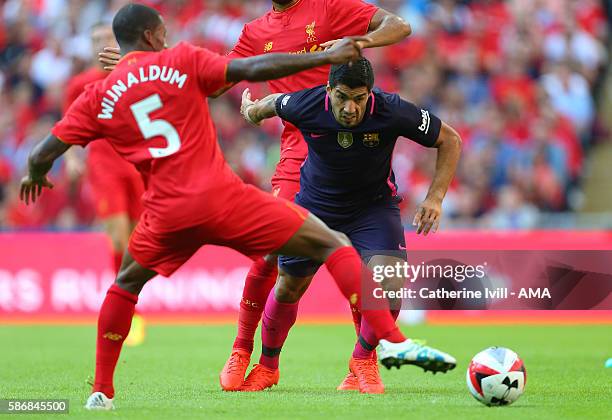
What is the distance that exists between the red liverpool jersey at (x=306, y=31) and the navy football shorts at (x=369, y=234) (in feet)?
2.31

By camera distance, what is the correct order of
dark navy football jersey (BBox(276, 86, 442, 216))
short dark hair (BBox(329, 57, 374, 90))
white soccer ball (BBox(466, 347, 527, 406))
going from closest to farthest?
white soccer ball (BBox(466, 347, 527, 406)), short dark hair (BBox(329, 57, 374, 90)), dark navy football jersey (BBox(276, 86, 442, 216))

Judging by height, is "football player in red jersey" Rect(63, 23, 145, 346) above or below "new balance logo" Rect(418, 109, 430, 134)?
below

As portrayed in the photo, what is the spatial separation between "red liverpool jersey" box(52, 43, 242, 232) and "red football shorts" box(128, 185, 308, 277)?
0.21 feet

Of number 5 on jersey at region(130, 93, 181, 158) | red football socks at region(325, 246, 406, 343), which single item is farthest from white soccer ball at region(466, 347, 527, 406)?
number 5 on jersey at region(130, 93, 181, 158)

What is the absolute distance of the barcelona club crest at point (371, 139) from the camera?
7.50 m

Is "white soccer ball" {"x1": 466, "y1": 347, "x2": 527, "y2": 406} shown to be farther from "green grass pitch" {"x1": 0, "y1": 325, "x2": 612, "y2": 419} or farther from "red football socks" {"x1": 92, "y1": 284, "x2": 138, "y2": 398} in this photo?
"red football socks" {"x1": 92, "y1": 284, "x2": 138, "y2": 398}

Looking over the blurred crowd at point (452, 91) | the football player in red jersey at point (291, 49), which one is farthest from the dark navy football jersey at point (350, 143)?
the blurred crowd at point (452, 91)

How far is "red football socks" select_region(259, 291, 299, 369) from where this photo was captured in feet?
26.9

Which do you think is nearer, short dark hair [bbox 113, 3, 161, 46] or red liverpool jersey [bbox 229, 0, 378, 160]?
short dark hair [bbox 113, 3, 161, 46]

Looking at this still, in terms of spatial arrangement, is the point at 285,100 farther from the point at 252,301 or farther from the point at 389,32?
the point at 252,301

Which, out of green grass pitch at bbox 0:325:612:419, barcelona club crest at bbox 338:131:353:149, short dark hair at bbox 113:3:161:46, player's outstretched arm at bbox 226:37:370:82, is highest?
short dark hair at bbox 113:3:161:46

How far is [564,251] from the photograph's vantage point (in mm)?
15367

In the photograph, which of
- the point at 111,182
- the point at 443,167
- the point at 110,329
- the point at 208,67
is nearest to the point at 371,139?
the point at 443,167

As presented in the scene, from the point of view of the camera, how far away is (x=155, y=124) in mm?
6324
